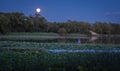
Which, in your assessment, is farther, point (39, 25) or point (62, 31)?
point (62, 31)

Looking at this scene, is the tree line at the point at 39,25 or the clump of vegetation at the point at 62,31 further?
the clump of vegetation at the point at 62,31

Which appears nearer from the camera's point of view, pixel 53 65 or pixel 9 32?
pixel 53 65

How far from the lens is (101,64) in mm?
7238

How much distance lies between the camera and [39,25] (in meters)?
48.0

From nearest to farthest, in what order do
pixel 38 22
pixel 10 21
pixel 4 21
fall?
pixel 4 21 < pixel 10 21 < pixel 38 22

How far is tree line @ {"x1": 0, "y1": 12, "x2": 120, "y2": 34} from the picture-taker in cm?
4322

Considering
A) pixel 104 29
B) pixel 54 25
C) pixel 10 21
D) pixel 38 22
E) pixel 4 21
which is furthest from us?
pixel 104 29

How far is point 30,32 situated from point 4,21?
5.73m

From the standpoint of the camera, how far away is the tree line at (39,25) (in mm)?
43219

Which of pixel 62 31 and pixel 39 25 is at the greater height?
pixel 39 25

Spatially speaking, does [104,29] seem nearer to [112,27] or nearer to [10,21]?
[112,27]

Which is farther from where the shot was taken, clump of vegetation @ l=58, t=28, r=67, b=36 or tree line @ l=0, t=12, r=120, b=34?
clump of vegetation @ l=58, t=28, r=67, b=36

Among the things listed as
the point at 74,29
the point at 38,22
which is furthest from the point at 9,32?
the point at 74,29

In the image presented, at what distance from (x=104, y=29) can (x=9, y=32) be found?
2046 cm
